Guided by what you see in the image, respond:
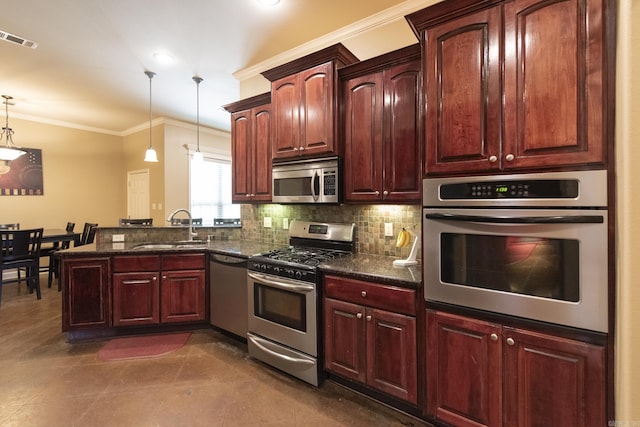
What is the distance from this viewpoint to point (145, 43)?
9.98ft

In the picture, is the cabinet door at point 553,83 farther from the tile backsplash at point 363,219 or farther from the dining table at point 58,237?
the dining table at point 58,237

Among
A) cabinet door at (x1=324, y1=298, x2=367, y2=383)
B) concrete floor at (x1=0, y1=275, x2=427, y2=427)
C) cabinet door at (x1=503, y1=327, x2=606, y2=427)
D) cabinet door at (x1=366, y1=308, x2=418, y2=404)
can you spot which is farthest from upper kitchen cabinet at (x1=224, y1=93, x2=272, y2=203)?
cabinet door at (x1=503, y1=327, x2=606, y2=427)

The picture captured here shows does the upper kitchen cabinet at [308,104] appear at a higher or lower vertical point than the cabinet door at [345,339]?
higher

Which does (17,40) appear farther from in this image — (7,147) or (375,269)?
(375,269)

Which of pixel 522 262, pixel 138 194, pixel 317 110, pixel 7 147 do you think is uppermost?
pixel 7 147

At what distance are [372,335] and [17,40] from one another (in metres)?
4.46

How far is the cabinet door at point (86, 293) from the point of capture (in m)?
2.84

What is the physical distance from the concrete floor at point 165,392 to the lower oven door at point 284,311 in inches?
12.7

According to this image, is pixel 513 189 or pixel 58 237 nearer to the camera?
pixel 513 189

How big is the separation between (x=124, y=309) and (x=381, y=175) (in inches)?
112

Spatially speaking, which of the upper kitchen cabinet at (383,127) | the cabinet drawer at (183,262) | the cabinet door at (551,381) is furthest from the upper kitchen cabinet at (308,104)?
the cabinet door at (551,381)

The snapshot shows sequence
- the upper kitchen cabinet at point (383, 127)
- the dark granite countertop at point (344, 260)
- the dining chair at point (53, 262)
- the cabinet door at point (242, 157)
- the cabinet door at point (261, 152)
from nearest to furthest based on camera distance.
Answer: the dark granite countertop at point (344, 260) < the upper kitchen cabinet at point (383, 127) < the cabinet door at point (261, 152) < the cabinet door at point (242, 157) < the dining chair at point (53, 262)

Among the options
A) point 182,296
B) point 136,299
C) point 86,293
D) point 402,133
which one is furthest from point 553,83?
point 86,293

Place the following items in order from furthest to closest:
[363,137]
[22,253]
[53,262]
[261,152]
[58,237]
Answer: [53,262], [58,237], [22,253], [261,152], [363,137]
